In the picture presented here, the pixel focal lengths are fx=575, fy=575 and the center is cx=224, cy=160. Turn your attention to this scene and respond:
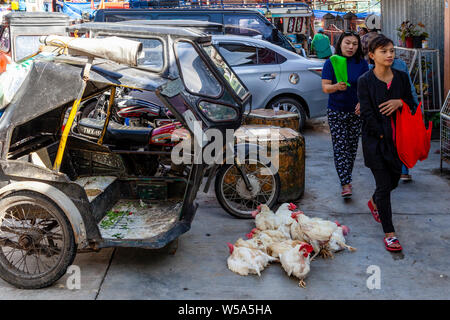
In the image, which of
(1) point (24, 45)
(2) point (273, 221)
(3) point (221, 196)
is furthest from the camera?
(1) point (24, 45)

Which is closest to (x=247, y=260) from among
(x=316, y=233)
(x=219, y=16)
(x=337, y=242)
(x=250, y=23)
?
(x=316, y=233)

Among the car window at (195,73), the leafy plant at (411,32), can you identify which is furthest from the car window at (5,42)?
the car window at (195,73)

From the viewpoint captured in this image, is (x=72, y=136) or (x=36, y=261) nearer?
(x=36, y=261)

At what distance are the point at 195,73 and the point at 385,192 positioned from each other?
2005 mm

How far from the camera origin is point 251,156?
5809 mm

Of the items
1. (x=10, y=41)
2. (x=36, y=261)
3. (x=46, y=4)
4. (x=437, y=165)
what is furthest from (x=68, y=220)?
(x=46, y=4)

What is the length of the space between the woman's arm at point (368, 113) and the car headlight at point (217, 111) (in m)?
1.16

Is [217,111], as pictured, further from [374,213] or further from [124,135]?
[374,213]

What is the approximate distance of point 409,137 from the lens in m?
4.97

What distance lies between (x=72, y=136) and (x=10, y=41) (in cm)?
954

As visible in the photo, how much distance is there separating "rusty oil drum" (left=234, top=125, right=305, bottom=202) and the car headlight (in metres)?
1.06

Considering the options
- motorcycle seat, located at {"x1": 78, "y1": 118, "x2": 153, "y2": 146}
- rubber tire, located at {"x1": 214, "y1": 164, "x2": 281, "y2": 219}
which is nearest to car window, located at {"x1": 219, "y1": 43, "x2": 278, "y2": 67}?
motorcycle seat, located at {"x1": 78, "y1": 118, "x2": 153, "y2": 146}

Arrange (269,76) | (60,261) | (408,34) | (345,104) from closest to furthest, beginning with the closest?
(60,261)
(345,104)
(408,34)
(269,76)
